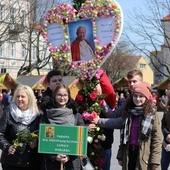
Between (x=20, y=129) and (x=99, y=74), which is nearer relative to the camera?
(x=20, y=129)

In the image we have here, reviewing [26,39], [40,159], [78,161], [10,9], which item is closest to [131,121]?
[78,161]

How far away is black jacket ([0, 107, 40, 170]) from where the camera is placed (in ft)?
17.7

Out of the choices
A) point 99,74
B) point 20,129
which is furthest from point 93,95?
point 20,129

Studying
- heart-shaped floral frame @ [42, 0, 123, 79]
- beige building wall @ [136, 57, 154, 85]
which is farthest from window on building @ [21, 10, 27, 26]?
beige building wall @ [136, 57, 154, 85]

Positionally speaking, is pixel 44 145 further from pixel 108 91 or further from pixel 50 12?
pixel 50 12

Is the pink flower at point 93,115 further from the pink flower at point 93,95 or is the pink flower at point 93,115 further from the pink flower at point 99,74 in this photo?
the pink flower at point 99,74

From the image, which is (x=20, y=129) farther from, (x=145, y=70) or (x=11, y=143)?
(x=145, y=70)

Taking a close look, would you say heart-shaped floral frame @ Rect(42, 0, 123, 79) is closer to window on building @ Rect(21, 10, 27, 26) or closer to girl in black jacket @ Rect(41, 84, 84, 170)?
girl in black jacket @ Rect(41, 84, 84, 170)

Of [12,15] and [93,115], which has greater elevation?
[12,15]

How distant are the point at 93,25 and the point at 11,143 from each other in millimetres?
1943

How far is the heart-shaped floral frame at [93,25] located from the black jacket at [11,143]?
108cm

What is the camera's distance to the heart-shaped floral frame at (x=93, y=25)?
5.96 m

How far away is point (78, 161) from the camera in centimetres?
543

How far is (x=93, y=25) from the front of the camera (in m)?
6.12
